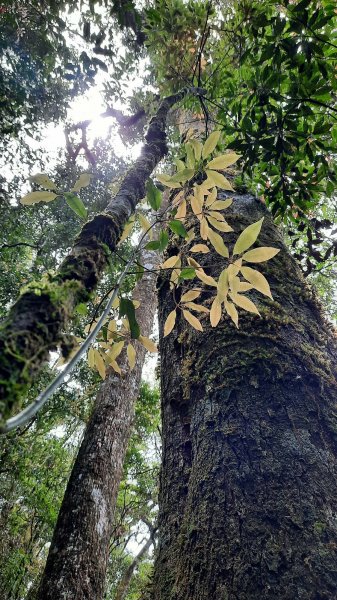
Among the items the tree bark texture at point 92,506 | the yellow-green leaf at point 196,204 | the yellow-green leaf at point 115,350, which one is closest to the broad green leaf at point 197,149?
the yellow-green leaf at point 196,204

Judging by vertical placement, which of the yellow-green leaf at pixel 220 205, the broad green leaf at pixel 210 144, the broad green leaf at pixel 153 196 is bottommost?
the broad green leaf at pixel 153 196

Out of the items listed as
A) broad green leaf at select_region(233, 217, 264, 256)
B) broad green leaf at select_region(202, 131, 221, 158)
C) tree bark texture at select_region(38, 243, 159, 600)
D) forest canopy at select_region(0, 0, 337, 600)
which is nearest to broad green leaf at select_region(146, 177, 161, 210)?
forest canopy at select_region(0, 0, 337, 600)

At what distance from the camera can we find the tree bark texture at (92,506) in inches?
82.0

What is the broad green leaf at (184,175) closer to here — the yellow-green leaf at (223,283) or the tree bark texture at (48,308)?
the tree bark texture at (48,308)

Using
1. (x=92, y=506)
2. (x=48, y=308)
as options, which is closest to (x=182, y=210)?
(x=48, y=308)

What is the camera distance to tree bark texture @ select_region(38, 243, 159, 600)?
2.08 meters

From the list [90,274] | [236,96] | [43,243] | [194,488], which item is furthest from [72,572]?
[43,243]

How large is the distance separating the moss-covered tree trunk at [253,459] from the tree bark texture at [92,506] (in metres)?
1.46

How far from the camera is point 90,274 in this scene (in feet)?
2.15

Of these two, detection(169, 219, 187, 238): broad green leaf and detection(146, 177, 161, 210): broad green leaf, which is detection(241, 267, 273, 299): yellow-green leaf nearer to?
detection(169, 219, 187, 238): broad green leaf

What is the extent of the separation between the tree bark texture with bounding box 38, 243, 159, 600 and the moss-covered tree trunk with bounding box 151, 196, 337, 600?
1458 mm

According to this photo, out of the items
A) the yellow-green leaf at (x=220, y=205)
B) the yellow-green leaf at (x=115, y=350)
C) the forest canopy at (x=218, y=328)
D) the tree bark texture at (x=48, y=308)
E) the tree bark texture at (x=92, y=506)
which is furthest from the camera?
the tree bark texture at (x=92, y=506)

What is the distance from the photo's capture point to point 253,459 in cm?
87

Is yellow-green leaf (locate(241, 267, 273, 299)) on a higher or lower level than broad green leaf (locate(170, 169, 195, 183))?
lower
